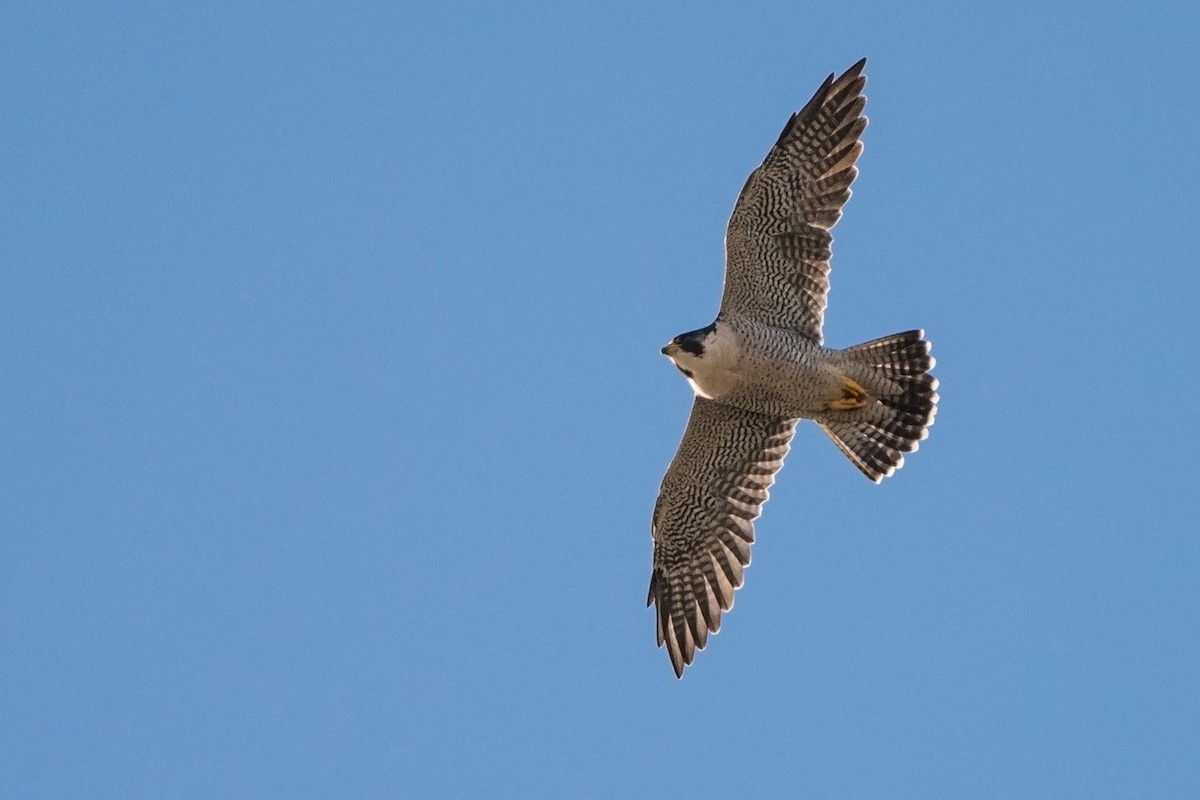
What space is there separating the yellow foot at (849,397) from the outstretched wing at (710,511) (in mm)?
525

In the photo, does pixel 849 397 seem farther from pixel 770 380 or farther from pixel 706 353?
pixel 706 353

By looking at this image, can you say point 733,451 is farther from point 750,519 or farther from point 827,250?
point 827,250

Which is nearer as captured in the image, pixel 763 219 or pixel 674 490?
pixel 763 219

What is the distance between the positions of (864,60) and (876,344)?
1.99 meters

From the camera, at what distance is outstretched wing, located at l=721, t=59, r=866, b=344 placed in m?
13.3

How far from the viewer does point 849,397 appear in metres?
13.6

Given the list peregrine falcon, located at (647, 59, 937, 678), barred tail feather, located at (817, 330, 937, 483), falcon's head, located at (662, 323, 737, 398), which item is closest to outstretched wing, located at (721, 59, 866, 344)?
peregrine falcon, located at (647, 59, 937, 678)

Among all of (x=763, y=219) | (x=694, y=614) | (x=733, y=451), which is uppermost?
(x=763, y=219)

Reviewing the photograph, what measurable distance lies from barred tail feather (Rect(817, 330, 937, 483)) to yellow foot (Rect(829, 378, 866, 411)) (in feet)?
0.29

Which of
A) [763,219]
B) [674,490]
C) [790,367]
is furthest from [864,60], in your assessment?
[674,490]

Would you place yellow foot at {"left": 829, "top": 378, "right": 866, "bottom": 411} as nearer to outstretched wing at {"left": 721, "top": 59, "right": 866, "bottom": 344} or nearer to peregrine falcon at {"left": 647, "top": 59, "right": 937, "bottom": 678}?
peregrine falcon at {"left": 647, "top": 59, "right": 937, "bottom": 678}

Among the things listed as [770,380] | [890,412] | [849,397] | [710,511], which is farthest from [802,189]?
[710,511]

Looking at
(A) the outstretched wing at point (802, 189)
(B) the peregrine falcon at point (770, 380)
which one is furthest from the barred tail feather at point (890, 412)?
Result: (A) the outstretched wing at point (802, 189)

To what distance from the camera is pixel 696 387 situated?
530 inches
